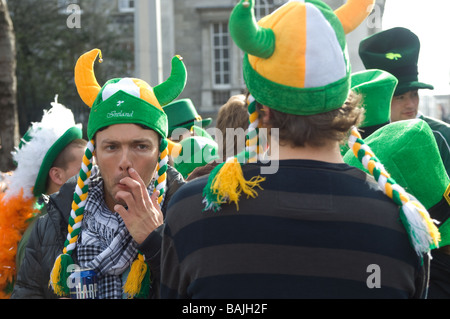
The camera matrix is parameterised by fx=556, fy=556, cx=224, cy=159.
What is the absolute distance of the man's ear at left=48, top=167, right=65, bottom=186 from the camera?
10.9 ft

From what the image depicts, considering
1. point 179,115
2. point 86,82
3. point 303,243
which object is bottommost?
point 303,243

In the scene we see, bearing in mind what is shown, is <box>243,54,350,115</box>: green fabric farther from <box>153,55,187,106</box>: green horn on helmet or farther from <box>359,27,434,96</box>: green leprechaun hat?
<box>359,27,434,96</box>: green leprechaun hat

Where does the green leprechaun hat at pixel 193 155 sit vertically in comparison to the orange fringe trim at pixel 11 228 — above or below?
above

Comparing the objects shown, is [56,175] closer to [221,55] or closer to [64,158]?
[64,158]

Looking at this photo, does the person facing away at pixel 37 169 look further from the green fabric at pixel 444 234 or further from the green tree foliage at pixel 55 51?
the green tree foliage at pixel 55 51

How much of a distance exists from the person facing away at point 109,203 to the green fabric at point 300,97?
2.60 feet

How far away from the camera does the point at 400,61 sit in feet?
12.6

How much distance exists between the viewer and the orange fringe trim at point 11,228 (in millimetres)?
2947

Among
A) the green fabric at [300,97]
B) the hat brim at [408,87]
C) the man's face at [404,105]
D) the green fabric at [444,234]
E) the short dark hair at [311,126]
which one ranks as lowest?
the green fabric at [444,234]

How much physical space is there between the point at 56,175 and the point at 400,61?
94.8 inches

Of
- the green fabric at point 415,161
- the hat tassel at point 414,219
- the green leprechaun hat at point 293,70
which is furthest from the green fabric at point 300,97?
the green fabric at point 415,161

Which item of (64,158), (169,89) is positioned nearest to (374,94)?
(169,89)

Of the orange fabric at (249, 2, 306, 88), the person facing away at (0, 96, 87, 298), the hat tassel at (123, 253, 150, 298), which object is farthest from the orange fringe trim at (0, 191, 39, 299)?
the orange fabric at (249, 2, 306, 88)
